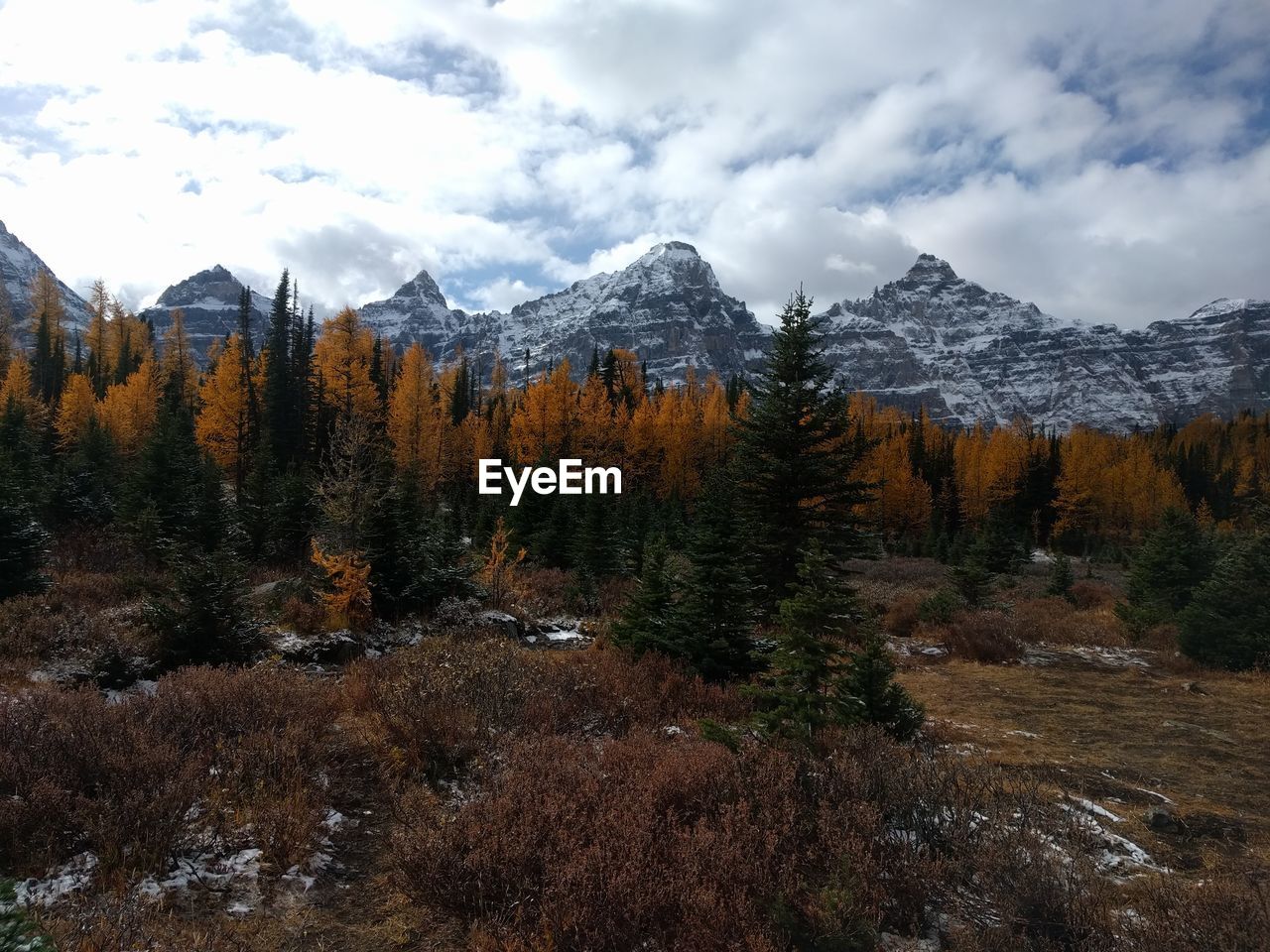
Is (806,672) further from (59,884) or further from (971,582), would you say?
(971,582)

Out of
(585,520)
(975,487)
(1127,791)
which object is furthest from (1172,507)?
(975,487)

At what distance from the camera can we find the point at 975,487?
6806 cm

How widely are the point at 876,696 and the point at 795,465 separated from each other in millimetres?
6494

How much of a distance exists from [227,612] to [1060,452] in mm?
89792

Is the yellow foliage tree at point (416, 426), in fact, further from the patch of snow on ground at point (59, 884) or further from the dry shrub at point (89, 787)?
the patch of snow on ground at point (59, 884)

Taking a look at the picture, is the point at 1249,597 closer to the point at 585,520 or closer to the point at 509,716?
the point at 509,716

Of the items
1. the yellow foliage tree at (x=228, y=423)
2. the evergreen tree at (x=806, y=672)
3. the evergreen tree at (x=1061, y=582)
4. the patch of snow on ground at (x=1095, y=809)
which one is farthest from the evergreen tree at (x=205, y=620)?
the yellow foliage tree at (x=228, y=423)

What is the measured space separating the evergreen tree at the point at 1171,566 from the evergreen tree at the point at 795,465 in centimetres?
1125

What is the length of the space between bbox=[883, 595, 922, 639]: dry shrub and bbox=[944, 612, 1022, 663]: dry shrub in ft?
4.93

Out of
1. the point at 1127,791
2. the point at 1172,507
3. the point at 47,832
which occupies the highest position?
the point at 1172,507

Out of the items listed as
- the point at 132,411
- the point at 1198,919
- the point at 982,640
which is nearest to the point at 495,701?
the point at 1198,919

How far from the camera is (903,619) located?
63.3 ft

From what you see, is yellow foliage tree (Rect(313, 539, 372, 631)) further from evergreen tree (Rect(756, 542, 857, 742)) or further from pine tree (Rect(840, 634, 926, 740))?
pine tree (Rect(840, 634, 926, 740))

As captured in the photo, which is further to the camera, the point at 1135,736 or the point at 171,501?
the point at 171,501
